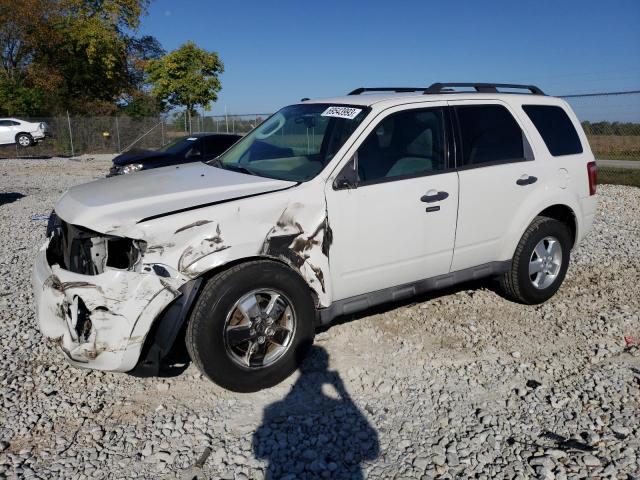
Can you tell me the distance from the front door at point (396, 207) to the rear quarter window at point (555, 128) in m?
1.14

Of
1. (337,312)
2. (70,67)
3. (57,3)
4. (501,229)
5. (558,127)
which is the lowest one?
(337,312)

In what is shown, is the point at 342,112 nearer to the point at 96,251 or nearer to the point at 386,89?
the point at 386,89

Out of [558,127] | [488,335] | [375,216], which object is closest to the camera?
[375,216]

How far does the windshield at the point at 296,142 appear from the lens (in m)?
3.87

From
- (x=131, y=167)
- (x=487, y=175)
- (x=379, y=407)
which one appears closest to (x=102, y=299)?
(x=379, y=407)

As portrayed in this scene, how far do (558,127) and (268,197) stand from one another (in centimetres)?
310

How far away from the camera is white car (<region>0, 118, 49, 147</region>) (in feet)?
82.7

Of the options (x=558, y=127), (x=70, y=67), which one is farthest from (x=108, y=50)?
(x=558, y=127)

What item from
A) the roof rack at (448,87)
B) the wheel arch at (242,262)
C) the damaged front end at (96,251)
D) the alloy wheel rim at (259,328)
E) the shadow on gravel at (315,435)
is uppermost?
the roof rack at (448,87)

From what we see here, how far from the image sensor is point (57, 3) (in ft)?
106

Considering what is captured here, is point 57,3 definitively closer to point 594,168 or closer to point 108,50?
point 108,50

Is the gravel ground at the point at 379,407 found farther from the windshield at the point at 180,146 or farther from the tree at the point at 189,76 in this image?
the tree at the point at 189,76

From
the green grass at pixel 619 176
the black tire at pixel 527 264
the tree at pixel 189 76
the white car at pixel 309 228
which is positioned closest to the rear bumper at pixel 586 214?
the white car at pixel 309 228

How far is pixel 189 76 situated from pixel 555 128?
2636 centimetres
